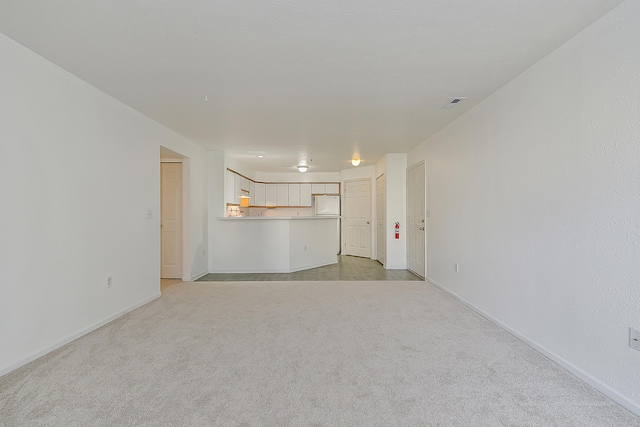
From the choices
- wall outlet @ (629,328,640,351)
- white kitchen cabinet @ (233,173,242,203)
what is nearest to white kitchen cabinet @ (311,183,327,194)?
white kitchen cabinet @ (233,173,242,203)

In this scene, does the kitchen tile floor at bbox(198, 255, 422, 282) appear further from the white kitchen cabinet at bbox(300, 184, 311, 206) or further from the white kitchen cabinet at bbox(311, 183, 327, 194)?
the white kitchen cabinet at bbox(311, 183, 327, 194)

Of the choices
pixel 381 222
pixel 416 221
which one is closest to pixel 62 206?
pixel 416 221

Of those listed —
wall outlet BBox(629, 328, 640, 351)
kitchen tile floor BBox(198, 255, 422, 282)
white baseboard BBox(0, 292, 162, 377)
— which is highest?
wall outlet BBox(629, 328, 640, 351)

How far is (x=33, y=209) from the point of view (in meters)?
2.43

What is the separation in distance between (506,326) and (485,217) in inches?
43.6

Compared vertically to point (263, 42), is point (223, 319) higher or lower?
lower

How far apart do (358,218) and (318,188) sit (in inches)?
60.1

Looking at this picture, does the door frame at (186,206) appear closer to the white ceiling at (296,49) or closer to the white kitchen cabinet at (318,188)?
the white ceiling at (296,49)

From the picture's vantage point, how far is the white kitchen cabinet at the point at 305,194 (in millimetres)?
8961

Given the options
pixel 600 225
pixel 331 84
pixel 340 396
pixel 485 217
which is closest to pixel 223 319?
pixel 340 396

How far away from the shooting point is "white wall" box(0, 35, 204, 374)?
2.26 meters

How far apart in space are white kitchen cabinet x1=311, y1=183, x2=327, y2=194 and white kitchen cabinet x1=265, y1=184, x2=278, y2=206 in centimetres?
107

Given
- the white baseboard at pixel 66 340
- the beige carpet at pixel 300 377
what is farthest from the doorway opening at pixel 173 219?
the beige carpet at pixel 300 377

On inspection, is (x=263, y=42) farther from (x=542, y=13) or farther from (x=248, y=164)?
(x=248, y=164)
